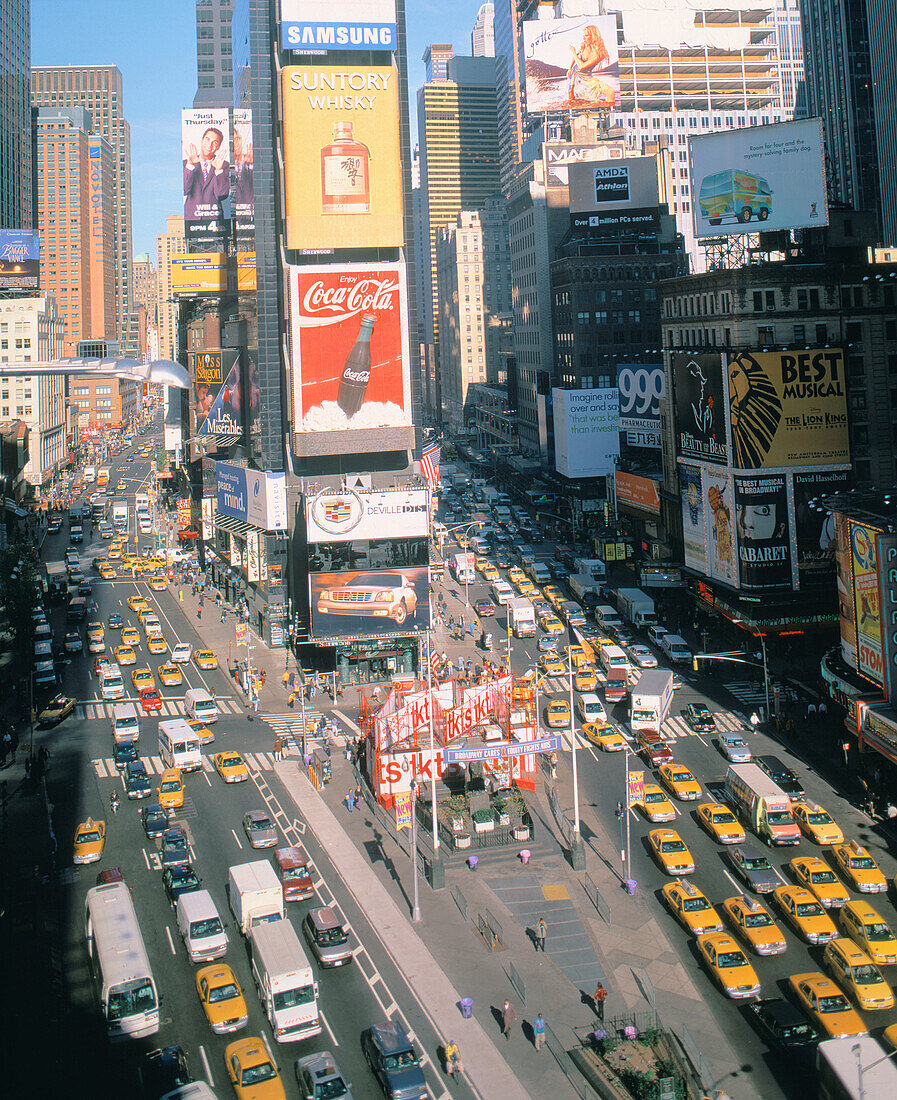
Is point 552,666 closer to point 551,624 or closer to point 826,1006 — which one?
point 551,624

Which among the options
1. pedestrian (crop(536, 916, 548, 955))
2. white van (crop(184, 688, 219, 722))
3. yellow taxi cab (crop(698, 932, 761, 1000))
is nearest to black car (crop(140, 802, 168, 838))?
white van (crop(184, 688, 219, 722))

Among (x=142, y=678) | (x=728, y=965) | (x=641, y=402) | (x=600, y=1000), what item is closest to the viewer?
(x=600, y=1000)

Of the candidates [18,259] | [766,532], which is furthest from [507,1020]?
[18,259]

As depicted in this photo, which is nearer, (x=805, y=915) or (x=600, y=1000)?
(x=600, y=1000)

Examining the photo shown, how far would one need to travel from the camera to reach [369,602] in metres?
82.1

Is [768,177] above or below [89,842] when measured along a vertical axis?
above

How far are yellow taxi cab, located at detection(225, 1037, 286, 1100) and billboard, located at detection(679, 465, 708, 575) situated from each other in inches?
2302

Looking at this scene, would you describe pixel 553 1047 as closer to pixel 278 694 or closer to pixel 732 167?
pixel 278 694

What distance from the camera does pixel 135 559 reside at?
127688 mm

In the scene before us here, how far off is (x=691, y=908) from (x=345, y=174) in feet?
208

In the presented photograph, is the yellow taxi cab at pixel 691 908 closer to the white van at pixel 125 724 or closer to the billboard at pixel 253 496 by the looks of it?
the white van at pixel 125 724

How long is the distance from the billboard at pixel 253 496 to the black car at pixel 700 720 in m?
37.7

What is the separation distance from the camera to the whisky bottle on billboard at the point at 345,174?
287 feet

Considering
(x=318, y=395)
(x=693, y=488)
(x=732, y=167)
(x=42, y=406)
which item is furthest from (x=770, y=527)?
(x=42, y=406)
